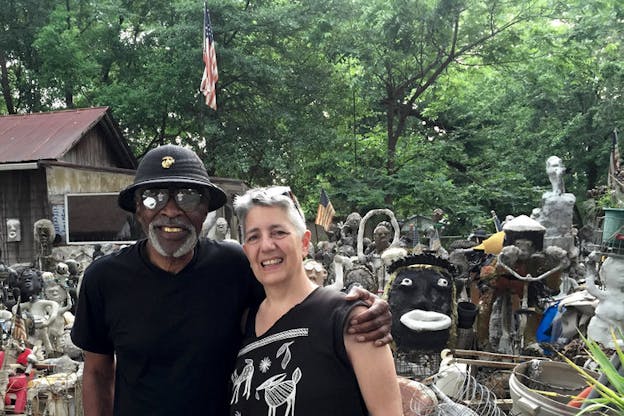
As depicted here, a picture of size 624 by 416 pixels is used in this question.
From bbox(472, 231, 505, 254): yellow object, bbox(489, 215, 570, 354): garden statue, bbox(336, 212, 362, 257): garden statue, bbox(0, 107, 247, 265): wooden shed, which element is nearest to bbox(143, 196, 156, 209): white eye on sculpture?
bbox(489, 215, 570, 354): garden statue

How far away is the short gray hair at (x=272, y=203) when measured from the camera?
1.91m

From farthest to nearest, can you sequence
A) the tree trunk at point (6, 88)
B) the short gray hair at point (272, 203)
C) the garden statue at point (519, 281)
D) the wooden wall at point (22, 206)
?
1. the tree trunk at point (6, 88)
2. the wooden wall at point (22, 206)
3. the garden statue at point (519, 281)
4. the short gray hair at point (272, 203)

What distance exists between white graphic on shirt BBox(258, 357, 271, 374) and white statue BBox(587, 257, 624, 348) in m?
4.61

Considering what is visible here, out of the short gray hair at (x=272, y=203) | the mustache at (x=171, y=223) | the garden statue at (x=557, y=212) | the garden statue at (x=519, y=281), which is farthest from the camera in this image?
the garden statue at (x=557, y=212)

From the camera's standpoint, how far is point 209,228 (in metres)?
10.4

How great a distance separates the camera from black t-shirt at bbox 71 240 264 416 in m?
2.11

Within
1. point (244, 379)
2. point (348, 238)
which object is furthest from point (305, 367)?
point (348, 238)

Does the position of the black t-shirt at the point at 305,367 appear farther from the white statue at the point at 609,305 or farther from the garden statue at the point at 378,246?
the garden statue at the point at 378,246

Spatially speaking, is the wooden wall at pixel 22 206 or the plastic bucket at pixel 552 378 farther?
the wooden wall at pixel 22 206

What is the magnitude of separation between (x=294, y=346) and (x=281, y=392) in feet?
0.47

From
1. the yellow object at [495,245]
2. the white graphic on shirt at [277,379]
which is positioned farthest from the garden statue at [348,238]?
the white graphic on shirt at [277,379]

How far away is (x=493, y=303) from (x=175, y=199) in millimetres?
5591

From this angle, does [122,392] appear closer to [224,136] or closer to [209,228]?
[209,228]

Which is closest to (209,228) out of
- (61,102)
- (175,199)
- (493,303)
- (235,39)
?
(493,303)
